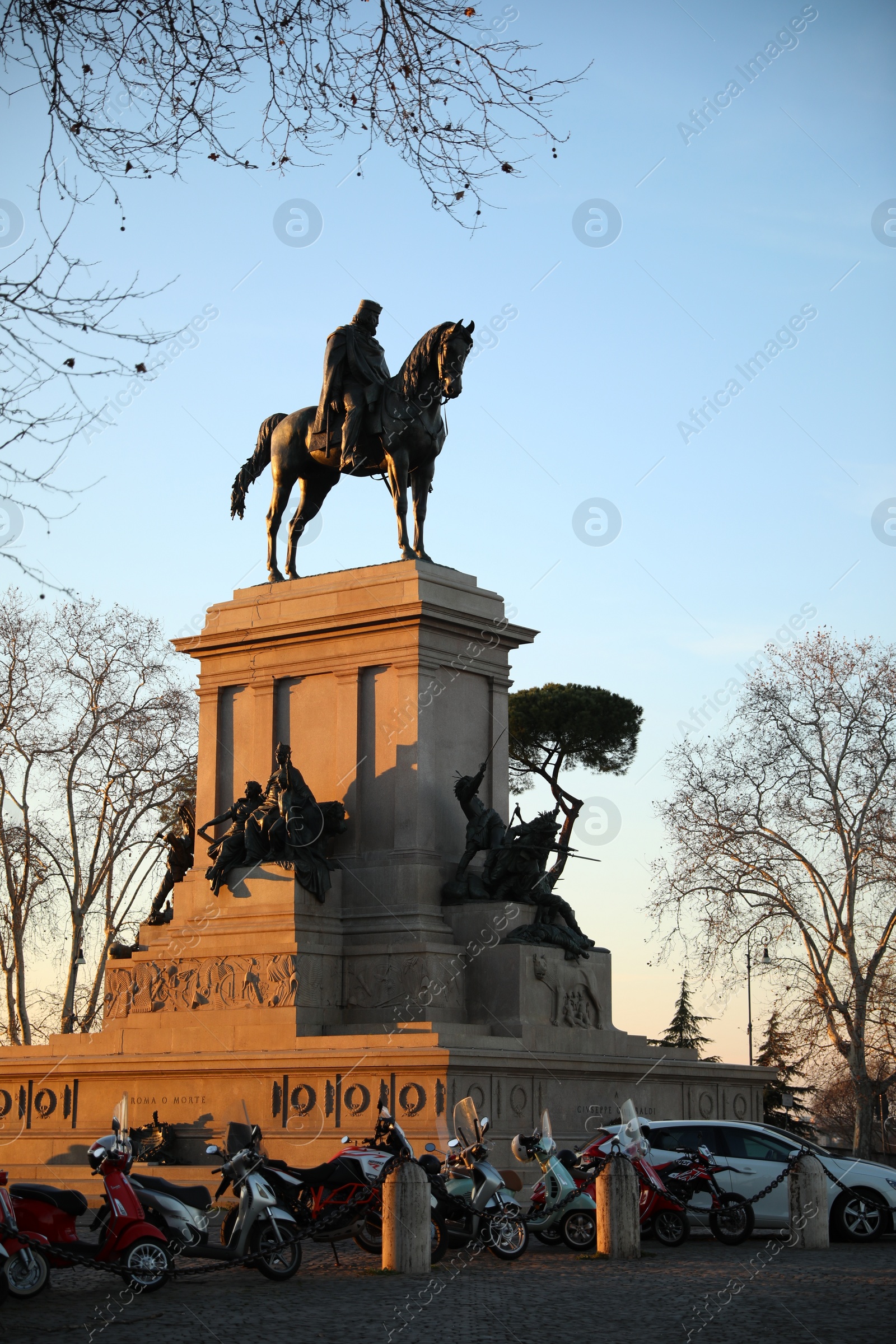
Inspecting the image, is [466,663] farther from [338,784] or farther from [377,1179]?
[377,1179]

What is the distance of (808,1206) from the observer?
54.5 ft

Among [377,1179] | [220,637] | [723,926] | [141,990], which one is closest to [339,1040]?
[141,990]

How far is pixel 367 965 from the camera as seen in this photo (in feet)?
78.5

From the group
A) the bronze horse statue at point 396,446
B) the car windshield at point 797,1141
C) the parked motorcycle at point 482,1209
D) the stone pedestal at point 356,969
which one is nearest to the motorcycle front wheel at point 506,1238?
the parked motorcycle at point 482,1209

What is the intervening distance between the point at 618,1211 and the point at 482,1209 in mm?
1207

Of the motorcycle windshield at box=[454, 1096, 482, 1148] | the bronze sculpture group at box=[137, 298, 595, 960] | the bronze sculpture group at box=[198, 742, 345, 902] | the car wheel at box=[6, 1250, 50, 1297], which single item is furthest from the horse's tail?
the car wheel at box=[6, 1250, 50, 1297]

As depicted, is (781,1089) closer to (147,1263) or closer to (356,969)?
(356,969)

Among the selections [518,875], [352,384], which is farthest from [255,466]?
[518,875]

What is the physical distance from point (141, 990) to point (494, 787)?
5.89m

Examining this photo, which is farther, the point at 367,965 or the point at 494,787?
the point at 494,787

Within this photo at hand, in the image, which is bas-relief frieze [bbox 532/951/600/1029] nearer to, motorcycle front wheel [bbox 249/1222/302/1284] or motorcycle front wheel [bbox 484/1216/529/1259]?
motorcycle front wheel [bbox 484/1216/529/1259]

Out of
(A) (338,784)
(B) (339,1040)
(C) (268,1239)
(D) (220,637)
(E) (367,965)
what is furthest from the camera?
(D) (220,637)

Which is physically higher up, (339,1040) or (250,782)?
(250,782)

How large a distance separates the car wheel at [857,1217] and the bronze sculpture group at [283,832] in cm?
877
